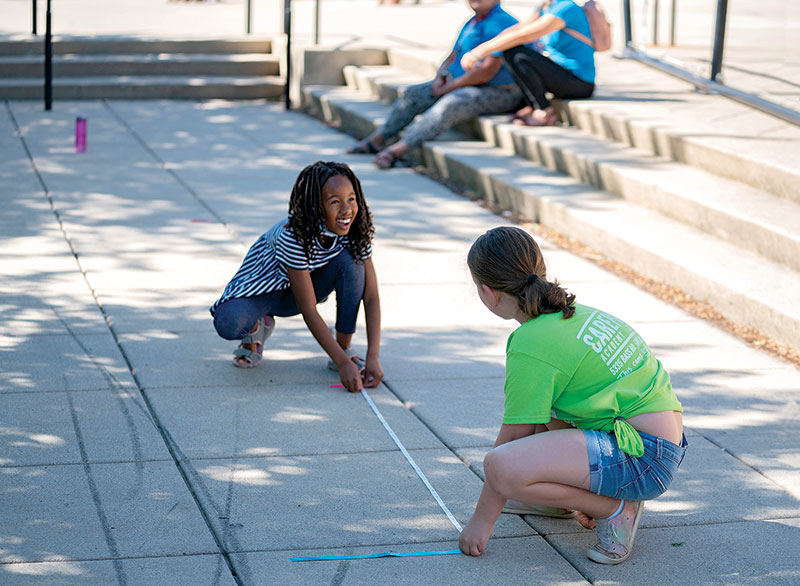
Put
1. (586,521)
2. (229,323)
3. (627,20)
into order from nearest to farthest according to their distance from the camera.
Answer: (586,521), (229,323), (627,20)

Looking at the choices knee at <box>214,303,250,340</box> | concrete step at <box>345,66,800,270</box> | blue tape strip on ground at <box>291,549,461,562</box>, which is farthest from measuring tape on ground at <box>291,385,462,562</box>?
concrete step at <box>345,66,800,270</box>

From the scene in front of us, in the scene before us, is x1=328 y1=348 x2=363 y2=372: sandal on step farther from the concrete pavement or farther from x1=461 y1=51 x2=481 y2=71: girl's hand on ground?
x1=461 y1=51 x2=481 y2=71: girl's hand on ground

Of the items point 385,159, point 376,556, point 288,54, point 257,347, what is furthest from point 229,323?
point 288,54

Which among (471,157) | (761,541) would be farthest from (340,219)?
(471,157)

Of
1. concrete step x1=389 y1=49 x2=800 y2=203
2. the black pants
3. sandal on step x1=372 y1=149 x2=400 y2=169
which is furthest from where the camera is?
sandal on step x1=372 y1=149 x2=400 y2=169

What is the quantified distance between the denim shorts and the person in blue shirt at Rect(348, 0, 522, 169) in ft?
20.7

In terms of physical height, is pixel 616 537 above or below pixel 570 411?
below

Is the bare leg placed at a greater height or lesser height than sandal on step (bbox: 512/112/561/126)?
lesser

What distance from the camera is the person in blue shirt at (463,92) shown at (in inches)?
356

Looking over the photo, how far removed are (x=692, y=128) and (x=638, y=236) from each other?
1676 mm

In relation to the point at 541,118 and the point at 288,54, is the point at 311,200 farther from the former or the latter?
the point at 288,54

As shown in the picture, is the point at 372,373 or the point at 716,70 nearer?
the point at 372,373

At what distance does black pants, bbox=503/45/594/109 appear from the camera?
878cm

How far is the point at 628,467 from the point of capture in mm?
3125
